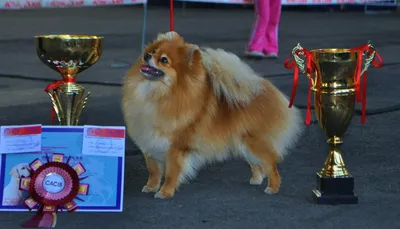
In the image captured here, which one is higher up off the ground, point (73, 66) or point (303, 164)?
point (73, 66)

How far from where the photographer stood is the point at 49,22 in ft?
51.4

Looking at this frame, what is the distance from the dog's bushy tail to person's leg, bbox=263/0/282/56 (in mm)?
5218

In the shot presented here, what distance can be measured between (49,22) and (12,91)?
8.20 metres

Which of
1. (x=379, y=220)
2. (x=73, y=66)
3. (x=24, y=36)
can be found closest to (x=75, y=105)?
(x=73, y=66)

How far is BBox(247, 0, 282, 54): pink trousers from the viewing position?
9250 millimetres

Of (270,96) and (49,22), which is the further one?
(49,22)

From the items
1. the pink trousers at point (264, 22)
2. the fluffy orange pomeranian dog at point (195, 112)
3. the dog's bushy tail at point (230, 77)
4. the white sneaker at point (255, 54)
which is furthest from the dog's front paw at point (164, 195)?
the white sneaker at point (255, 54)

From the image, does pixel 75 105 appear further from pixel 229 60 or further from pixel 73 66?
pixel 229 60

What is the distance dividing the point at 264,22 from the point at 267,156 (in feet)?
17.1

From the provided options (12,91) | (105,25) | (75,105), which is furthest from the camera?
(105,25)

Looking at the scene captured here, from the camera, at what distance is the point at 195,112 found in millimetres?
4074

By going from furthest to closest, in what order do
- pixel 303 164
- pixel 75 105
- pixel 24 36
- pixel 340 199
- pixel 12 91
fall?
pixel 24 36, pixel 12 91, pixel 303 164, pixel 75 105, pixel 340 199

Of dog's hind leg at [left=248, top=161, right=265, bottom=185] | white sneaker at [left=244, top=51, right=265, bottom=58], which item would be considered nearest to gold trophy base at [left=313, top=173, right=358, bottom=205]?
dog's hind leg at [left=248, top=161, right=265, bottom=185]

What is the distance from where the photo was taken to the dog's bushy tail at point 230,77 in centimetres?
409
